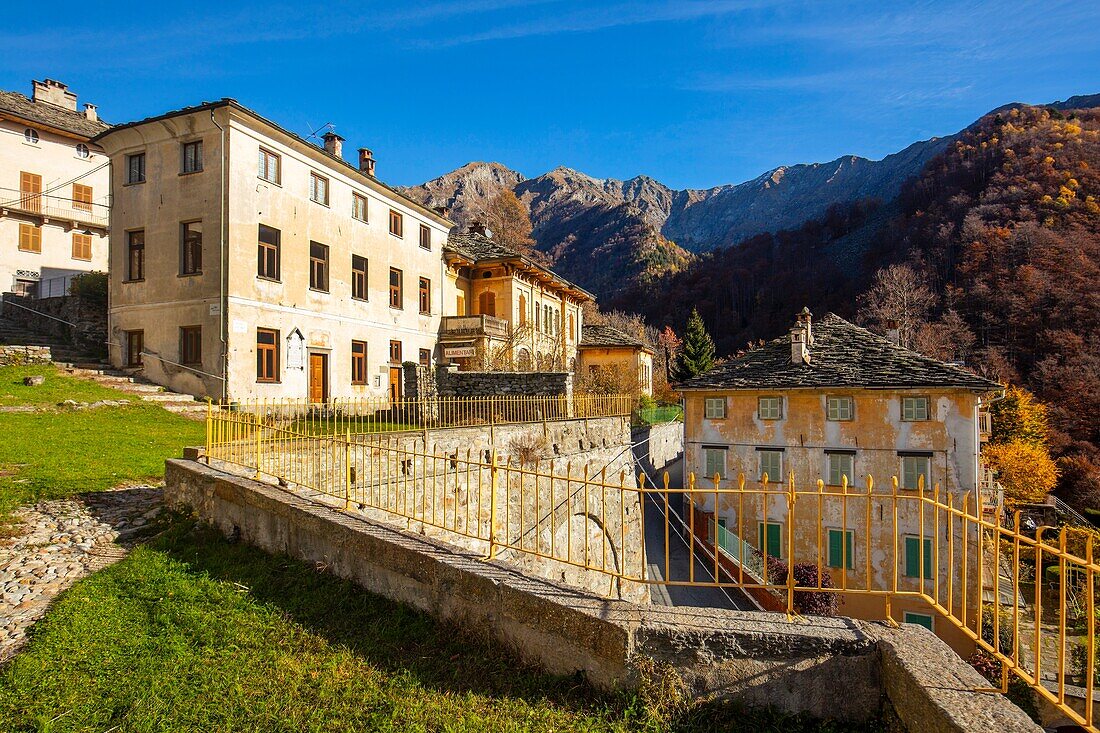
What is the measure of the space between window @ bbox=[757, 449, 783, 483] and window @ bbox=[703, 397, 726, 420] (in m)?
2.08

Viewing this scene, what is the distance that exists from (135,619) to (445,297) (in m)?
26.1

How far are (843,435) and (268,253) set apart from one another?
2202 cm

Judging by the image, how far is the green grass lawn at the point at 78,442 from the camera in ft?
30.3

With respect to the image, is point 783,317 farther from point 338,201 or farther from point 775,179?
point 775,179

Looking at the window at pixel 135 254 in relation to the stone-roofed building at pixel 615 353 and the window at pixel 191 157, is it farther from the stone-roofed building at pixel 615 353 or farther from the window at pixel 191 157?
the stone-roofed building at pixel 615 353

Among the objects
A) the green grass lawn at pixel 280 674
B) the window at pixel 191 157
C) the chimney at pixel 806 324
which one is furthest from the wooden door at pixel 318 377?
the chimney at pixel 806 324

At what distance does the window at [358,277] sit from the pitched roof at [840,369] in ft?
47.4

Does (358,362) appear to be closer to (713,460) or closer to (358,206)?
(358,206)

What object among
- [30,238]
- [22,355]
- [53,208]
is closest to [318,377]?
[22,355]

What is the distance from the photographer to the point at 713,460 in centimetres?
2330

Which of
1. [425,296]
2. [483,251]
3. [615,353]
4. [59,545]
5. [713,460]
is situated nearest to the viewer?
[59,545]

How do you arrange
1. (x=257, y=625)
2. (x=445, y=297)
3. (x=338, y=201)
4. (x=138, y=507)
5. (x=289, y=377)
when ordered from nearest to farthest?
1. (x=257, y=625)
2. (x=138, y=507)
3. (x=289, y=377)
4. (x=338, y=201)
5. (x=445, y=297)

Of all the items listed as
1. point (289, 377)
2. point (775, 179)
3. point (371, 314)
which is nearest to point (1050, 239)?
point (371, 314)

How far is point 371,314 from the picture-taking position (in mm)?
24516
